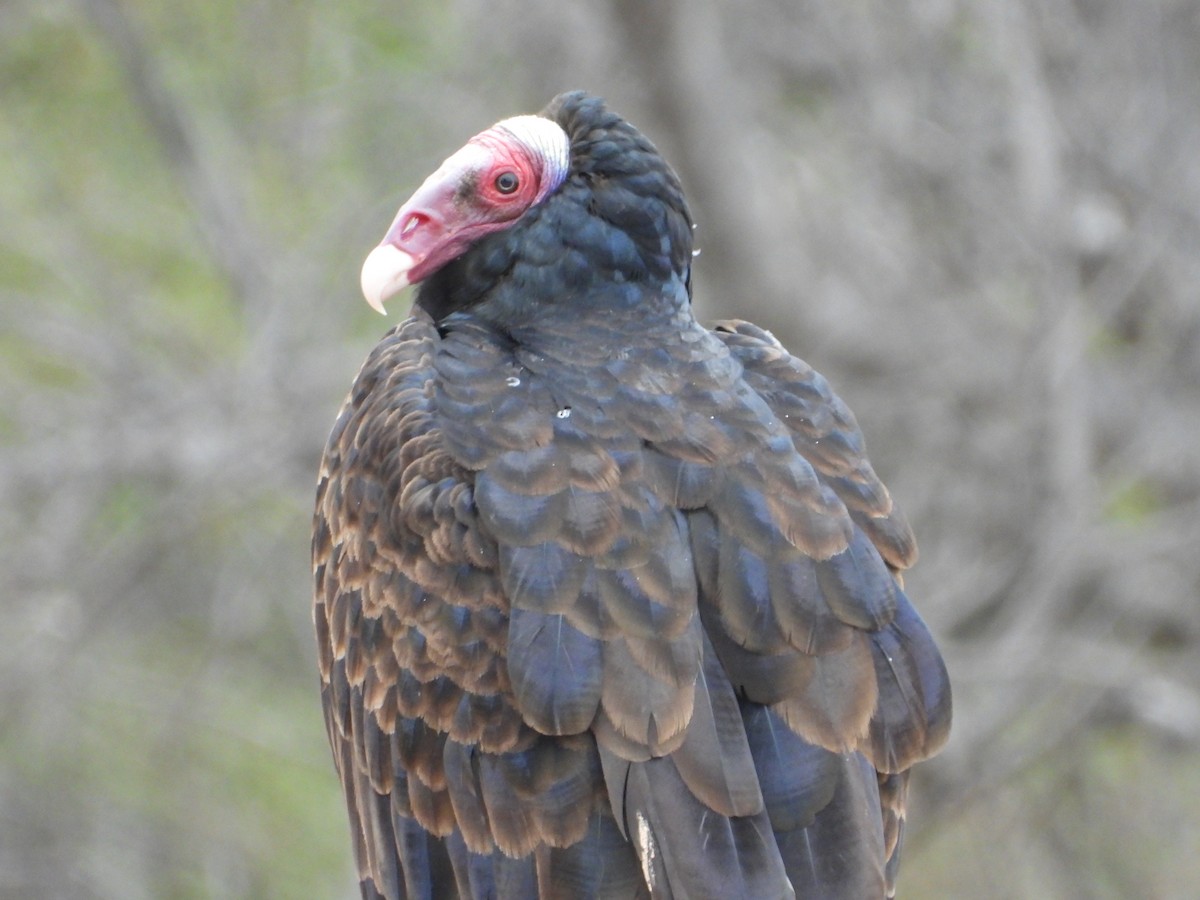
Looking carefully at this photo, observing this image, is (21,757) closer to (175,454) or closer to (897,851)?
(175,454)

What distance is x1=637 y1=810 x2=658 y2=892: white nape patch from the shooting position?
2678mm

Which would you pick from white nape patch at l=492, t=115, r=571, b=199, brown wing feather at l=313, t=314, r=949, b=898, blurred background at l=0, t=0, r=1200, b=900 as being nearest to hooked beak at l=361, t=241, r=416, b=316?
brown wing feather at l=313, t=314, r=949, b=898

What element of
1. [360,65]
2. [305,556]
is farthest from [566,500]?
[305,556]

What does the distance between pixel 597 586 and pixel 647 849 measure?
0.41 metres

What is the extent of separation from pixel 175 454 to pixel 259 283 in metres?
0.71

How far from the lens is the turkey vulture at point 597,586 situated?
9.00 ft

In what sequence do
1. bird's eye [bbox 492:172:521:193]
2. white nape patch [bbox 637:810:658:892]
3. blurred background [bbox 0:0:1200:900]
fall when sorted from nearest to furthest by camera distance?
white nape patch [bbox 637:810:658:892] < bird's eye [bbox 492:172:521:193] < blurred background [bbox 0:0:1200:900]

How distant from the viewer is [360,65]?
6.93 metres

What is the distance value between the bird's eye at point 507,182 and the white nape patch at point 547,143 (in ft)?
0.20

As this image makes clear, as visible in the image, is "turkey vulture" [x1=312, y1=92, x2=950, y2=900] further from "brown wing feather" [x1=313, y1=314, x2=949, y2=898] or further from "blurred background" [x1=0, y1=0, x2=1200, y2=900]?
"blurred background" [x1=0, y1=0, x2=1200, y2=900]

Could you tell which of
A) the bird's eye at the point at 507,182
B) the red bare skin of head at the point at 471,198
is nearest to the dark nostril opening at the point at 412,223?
the red bare skin of head at the point at 471,198

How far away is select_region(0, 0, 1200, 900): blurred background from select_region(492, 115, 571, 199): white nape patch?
2324 mm

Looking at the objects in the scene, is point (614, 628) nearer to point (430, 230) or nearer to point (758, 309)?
point (430, 230)

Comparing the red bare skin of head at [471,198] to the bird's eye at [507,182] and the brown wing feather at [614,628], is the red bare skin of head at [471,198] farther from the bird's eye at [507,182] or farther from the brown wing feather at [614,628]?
the brown wing feather at [614,628]
